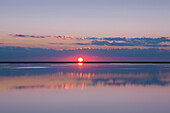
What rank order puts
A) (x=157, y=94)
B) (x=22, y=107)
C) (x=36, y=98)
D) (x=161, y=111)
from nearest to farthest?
1. (x=161, y=111)
2. (x=22, y=107)
3. (x=36, y=98)
4. (x=157, y=94)

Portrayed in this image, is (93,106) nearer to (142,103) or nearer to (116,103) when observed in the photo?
(116,103)

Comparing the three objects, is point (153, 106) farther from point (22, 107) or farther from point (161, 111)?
point (22, 107)

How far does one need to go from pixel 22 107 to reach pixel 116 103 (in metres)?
4.34

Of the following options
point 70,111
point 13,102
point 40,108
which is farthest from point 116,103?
point 13,102

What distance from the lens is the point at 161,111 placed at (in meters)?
10.5

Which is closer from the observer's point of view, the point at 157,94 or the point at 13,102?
the point at 13,102

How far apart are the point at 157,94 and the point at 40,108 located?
740 cm

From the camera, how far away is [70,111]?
1052cm

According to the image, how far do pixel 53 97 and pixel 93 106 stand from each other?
10.4 ft

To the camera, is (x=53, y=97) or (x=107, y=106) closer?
(x=107, y=106)

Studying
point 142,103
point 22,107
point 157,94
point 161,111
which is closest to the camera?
point 161,111

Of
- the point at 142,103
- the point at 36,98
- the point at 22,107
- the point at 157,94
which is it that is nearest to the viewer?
the point at 22,107

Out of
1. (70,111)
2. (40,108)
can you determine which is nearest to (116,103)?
(70,111)

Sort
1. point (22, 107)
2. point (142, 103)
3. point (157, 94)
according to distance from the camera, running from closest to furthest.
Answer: point (22, 107), point (142, 103), point (157, 94)
